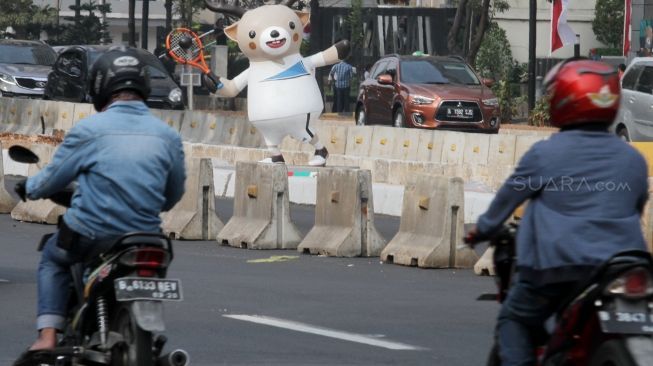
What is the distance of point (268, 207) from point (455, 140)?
9.77 metres

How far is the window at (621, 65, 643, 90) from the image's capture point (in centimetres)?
2702

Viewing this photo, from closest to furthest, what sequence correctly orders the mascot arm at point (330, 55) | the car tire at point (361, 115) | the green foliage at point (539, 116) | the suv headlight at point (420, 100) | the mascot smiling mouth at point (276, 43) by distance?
the mascot smiling mouth at point (276, 43)
the mascot arm at point (330, 55)
the suv headlight at point (420, 100)
the car tire at point (361, 115)
the green foliage at point (539, 116)

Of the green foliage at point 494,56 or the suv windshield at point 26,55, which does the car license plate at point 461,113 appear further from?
the green foliage at point 494,56

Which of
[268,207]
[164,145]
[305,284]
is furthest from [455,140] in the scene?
[164,145]

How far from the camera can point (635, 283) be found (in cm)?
578

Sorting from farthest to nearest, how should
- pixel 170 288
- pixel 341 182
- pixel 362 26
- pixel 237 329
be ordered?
pixel 362 26, pixel 341 182, pixel 237 329, pixel 170 288

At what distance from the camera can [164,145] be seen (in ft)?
23.4

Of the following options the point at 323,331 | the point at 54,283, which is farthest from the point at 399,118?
the point at 54,283

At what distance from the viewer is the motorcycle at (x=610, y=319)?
225 inches

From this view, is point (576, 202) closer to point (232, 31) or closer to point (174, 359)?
point (174, 359)

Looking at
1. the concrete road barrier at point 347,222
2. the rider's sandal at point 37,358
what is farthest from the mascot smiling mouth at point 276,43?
the rider's sandal at point 37,358

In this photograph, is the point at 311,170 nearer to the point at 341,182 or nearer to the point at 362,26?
the point at 341,182

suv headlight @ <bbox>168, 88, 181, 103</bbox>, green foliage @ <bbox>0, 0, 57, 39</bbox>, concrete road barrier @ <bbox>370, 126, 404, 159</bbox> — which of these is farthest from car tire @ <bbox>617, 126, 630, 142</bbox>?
green foliage @ <bbox>0, 0, 57, 39</bbox>

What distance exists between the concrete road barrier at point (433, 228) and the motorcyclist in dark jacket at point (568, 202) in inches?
308
